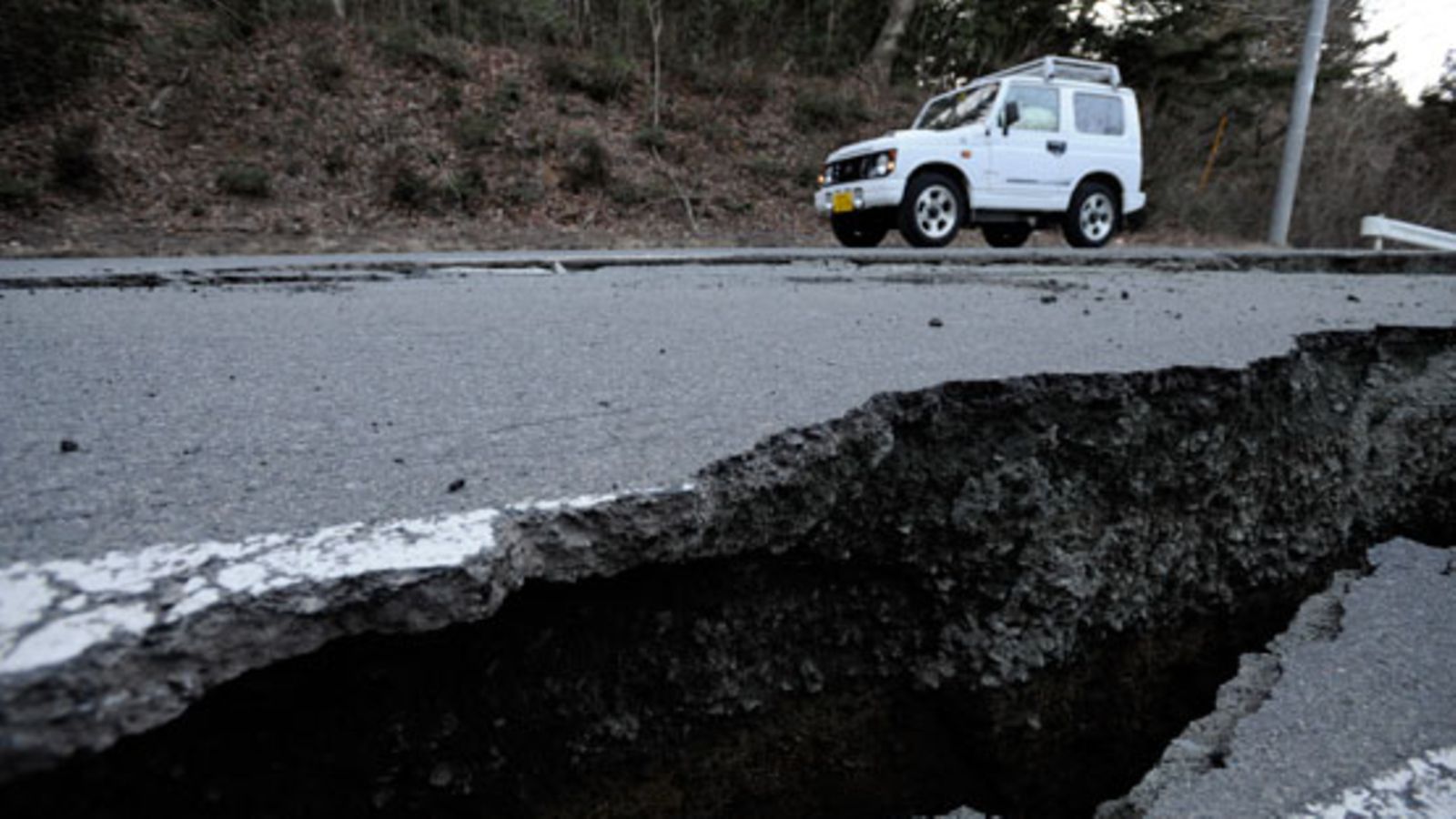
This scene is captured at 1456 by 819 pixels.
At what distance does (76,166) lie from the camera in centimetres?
851

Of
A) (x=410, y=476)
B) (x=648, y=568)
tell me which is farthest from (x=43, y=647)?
(x=648, y=568)

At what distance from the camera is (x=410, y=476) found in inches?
49.0

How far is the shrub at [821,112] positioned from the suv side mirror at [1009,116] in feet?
20.1

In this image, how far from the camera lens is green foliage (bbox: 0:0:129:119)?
9.12 metres

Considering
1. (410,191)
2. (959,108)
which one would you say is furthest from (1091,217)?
(410,191)

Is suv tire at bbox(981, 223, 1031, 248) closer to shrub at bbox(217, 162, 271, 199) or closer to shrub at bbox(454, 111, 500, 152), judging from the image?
shrub at bbox(454, 111, 500, 152)

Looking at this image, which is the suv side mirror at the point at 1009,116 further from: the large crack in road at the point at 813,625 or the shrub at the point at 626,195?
the large crack in road at the point at 813,625

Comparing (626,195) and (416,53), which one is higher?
(416,53)

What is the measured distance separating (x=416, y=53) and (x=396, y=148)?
8.16 feet

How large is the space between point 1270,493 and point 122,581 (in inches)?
85.2

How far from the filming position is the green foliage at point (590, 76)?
12.5m

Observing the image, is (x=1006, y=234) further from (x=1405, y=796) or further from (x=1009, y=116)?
(x=1405, y=796)

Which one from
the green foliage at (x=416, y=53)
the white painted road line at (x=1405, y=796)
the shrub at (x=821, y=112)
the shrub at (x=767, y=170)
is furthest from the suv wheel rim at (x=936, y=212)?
the green foliage at (x=416, y=53)

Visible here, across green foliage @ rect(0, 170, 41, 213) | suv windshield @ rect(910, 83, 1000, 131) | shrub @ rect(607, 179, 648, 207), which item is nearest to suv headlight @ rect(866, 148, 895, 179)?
suv windshield @ rect(910, 83, 1000, 131)
